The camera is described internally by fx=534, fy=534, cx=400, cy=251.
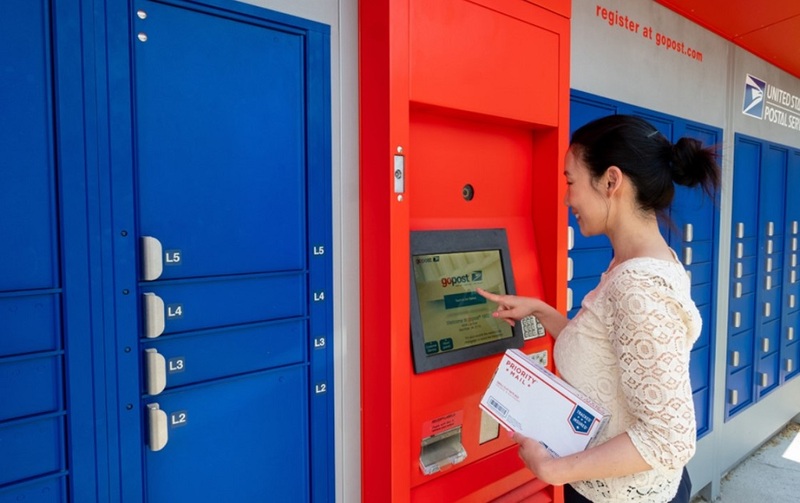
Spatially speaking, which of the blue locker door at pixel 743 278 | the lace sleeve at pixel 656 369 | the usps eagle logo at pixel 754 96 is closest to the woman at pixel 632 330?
the lace sleeve at pixel 656 369

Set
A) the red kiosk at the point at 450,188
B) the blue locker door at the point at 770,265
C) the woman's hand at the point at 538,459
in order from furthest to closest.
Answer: the blue locker door at the point at 770,265 < the red kiosk at the point at 450,188 < the woman's hand at the point at 538,459

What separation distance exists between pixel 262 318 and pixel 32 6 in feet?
2.63

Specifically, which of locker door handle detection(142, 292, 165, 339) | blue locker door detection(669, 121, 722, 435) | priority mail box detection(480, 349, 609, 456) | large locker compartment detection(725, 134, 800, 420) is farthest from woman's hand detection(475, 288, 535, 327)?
large locker compartment detection(725, 134, 800, 420)

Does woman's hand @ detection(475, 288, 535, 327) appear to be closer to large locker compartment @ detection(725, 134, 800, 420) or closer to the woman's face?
the woman's face

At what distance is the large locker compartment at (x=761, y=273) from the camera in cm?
365

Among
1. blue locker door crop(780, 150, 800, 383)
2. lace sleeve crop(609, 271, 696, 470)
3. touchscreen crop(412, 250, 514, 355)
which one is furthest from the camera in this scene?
blue locker door crop(780, 150, 800, 383)

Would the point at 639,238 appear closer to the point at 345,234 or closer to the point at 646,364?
the point at 646,364

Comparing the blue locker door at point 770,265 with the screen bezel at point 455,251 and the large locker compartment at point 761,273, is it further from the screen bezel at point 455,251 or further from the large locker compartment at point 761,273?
Answer: the screen bezel at point 455,251

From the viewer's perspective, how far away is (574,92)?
2297mm

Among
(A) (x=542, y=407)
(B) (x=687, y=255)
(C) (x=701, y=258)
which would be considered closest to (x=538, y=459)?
(A) (x=542, y=407)

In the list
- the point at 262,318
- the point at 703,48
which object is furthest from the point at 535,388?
the point at 703,48

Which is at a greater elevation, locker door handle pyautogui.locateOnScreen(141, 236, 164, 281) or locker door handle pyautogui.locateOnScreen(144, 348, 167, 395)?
locker door handle pyautogui.locateOnScreen(141, 236, 164, 281)

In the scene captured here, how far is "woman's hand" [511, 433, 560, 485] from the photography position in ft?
3.58

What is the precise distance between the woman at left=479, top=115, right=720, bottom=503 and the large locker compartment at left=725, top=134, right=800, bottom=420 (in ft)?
9.37
